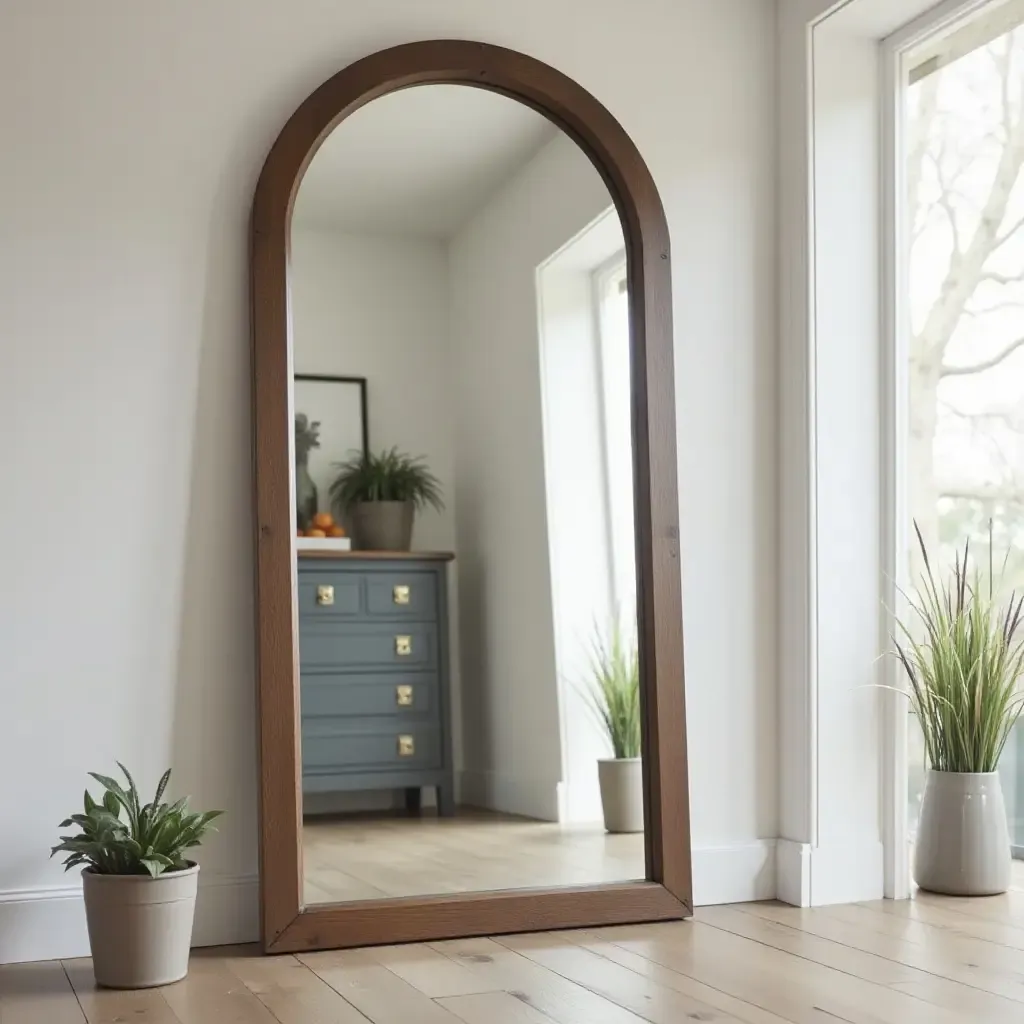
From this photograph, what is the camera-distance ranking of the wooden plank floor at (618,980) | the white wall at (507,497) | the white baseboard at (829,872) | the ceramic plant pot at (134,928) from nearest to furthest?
the wooden plank floor at (618,980)
the ceramic plant pot at (134,928)
the white wall at (507,497)
the white baseboard at (829,872)

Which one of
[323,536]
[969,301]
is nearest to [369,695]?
[323,536]

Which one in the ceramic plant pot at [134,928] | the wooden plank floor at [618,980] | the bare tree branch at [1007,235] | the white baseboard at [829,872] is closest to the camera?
the wooden plank floor at [618,980]

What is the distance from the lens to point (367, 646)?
9.71 feet

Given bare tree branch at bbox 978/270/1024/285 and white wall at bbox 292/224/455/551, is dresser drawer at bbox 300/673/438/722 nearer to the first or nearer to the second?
white wall at bbox 292/224/455/551

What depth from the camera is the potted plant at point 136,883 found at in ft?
8.11

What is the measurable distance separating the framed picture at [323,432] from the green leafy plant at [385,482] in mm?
22

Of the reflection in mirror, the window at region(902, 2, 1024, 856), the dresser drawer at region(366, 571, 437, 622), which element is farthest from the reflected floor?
the window at region(902, 2, 1024, 856)

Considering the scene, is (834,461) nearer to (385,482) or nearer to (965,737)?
(965,737)

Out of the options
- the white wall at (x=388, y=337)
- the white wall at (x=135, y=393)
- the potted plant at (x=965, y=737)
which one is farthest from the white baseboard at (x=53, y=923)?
the potted plant at (x=965, y=737)

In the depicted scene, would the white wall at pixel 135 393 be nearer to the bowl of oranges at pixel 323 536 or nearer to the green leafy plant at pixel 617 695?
the bowl of oranges at pixel 323 536

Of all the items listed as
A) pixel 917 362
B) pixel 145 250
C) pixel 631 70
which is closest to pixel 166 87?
pixel 145 250

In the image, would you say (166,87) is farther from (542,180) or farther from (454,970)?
A: (454,970)

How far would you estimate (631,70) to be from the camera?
126 inches

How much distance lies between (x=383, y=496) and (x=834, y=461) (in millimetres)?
1071
